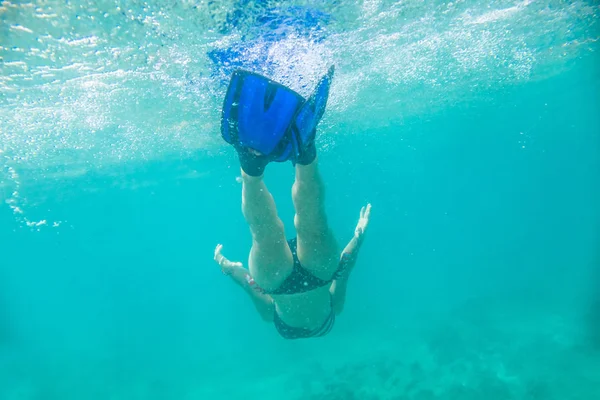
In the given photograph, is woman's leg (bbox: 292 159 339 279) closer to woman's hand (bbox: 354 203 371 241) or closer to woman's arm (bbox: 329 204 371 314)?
woman's arm (bbox: 329 204 371 314)

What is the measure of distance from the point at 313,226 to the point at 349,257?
1729 millimetres

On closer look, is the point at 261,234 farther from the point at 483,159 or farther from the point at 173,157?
the point at 483,159

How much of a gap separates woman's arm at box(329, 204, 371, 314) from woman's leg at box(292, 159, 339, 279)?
852 mm

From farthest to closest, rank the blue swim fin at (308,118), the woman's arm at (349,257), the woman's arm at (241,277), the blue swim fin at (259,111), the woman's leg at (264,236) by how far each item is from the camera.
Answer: the woman's arm at (241,277), the woman's arm at (349,257), the woman's leg at (264,236), the blue swim fin at (308,118), the blue swim fin at (259,111)

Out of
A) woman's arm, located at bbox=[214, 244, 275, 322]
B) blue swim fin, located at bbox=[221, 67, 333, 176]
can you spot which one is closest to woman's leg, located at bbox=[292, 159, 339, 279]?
blue swim fin, located at bbox=[221, 67, 333, 176]

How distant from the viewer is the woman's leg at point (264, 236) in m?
4.40

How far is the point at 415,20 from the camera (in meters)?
11.1

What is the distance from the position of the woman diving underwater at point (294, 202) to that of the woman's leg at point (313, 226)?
0.04 ft

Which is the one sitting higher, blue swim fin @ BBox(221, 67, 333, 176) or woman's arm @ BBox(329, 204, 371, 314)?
blue swim fin @ BBox(221, 67, 333, 176)

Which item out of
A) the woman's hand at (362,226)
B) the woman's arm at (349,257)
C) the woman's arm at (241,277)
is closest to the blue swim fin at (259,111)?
the woman's arm at (349,257)

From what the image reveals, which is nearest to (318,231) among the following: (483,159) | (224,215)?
(224,215)

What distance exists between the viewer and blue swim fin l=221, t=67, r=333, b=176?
3.65 meters

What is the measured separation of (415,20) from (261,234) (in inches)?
387

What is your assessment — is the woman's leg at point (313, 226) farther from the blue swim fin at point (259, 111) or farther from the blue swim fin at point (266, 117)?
the blue swim fin at point (259, 111)
